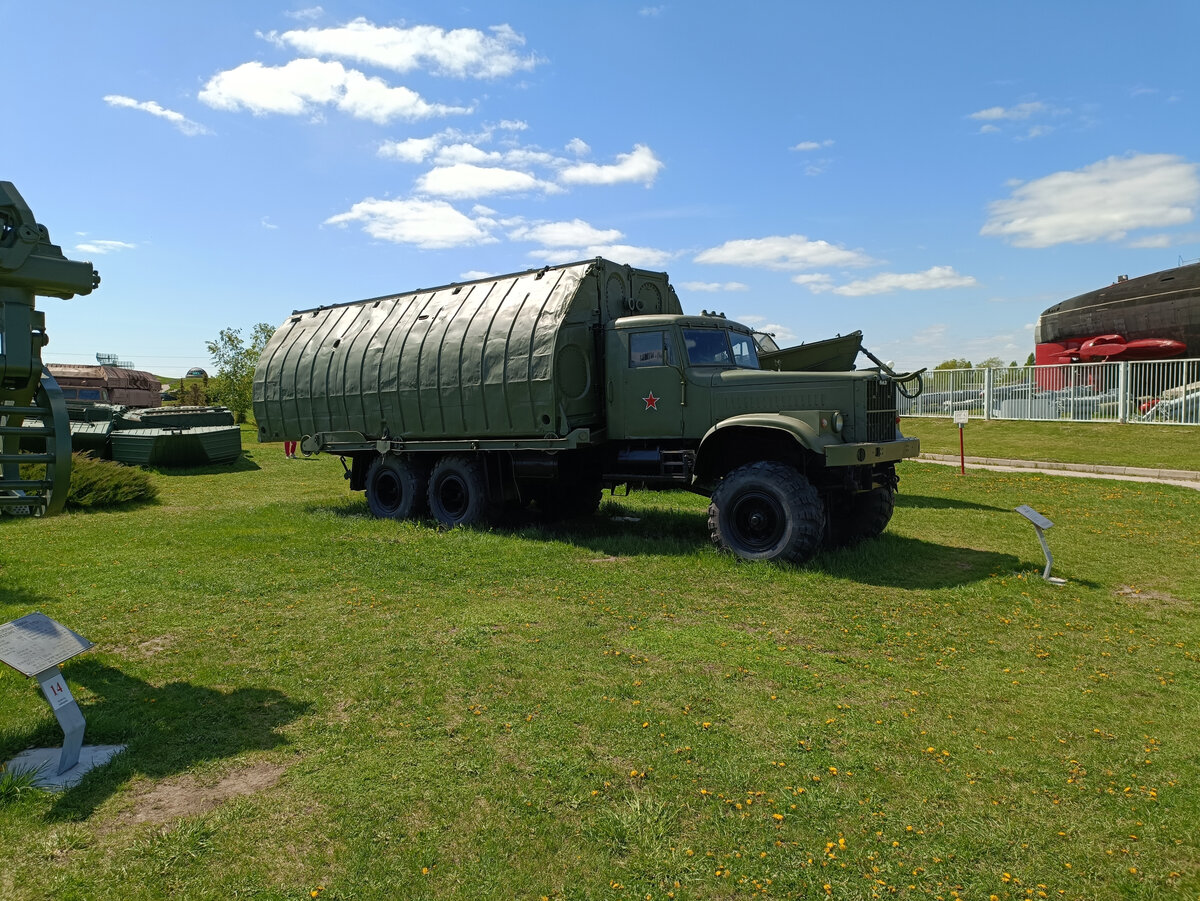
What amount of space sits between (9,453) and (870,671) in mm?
5847

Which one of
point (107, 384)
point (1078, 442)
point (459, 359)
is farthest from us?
point (107, 384)

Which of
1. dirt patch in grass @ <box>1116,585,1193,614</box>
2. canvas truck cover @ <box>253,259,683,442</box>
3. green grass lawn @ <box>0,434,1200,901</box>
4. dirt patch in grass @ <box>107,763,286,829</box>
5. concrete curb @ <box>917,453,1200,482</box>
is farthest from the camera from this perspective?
concrete curb @ <box>917,453,1200,482</box>

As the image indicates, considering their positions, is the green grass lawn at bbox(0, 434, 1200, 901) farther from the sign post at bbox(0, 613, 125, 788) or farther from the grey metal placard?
the grey metal placard

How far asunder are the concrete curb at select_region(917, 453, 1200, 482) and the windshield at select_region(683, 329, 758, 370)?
38.6 feet

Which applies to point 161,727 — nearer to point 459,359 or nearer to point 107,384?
point 459,359

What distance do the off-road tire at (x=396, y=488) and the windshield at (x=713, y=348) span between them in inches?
199

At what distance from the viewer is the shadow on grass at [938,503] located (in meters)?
13.1

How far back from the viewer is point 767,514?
8953mm

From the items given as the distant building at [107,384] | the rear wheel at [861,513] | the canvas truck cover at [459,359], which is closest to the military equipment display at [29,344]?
the canvas truck cover at [459,359]

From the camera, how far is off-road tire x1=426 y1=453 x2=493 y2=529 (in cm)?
1170

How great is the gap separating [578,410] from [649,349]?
130 centimetres

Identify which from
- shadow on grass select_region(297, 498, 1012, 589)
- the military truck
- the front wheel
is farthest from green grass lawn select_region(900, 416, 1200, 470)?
the front wheel

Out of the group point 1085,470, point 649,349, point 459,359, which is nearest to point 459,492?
point 459,359

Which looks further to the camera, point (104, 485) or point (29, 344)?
point (104, 485)
